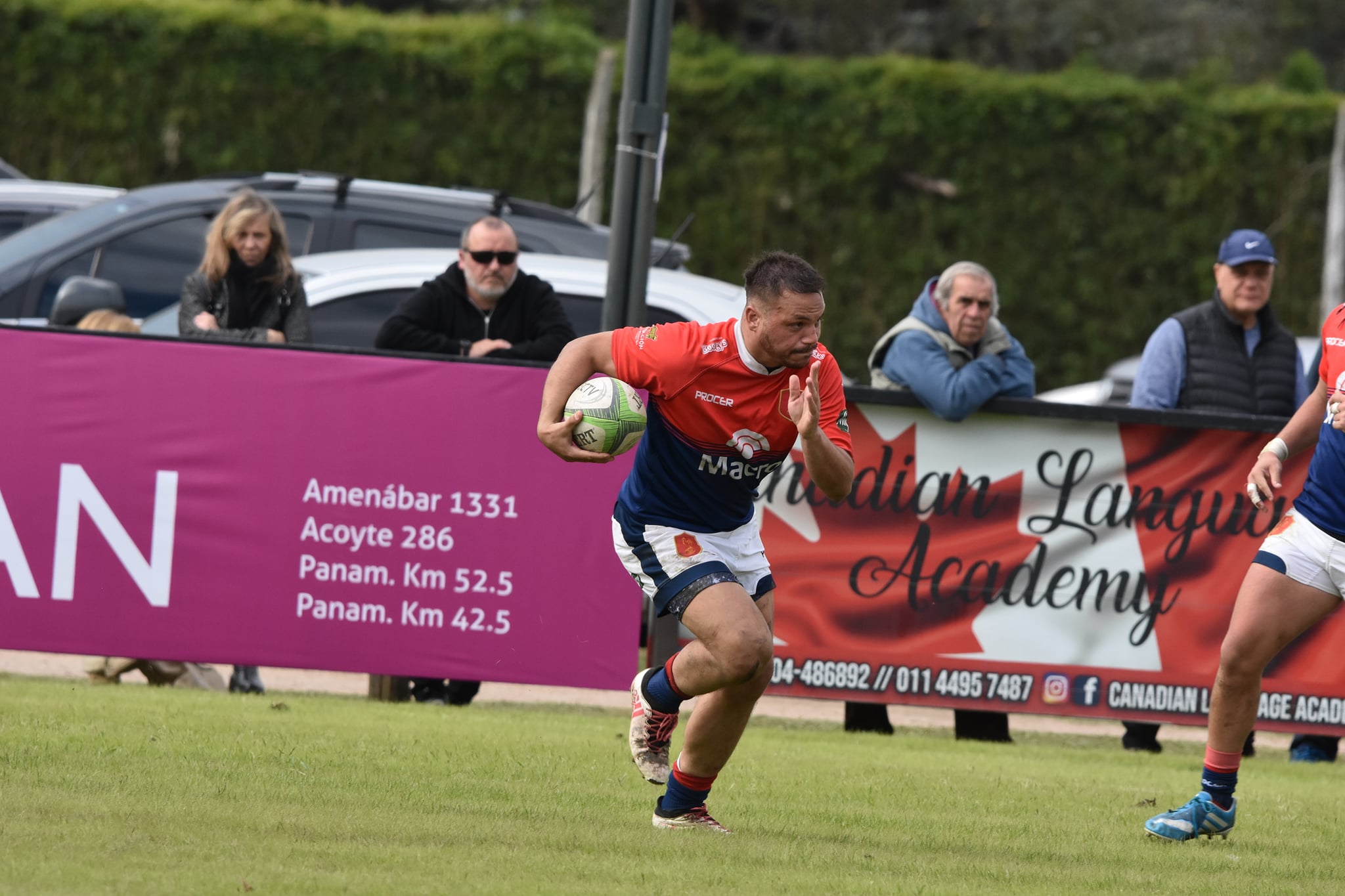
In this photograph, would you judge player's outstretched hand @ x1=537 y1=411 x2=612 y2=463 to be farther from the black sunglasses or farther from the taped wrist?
the black sunglasses

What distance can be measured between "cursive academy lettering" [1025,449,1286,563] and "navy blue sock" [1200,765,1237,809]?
3016mm

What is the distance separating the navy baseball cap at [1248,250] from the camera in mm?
9523

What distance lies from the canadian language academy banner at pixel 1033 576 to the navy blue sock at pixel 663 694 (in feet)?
10.9

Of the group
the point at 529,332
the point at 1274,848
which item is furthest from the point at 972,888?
the point at 529,332

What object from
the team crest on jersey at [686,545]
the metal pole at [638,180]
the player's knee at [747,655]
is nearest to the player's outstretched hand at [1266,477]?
the player's knee at [747,655]

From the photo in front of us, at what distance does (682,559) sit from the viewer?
246 inches

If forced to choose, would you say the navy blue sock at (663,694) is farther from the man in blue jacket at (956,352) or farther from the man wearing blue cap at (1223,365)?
the man wearing blue cap at (1223,365)

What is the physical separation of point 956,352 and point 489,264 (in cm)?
240

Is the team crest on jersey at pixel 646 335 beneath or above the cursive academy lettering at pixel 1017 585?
above

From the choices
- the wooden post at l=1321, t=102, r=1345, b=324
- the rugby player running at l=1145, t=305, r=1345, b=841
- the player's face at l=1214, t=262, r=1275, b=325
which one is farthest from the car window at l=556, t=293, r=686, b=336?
the wooden post at l=1321, t=102, r=1345, b=324

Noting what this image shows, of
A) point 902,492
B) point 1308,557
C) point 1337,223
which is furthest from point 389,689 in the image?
point 1337,223

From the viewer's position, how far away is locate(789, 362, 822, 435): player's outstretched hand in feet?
19.1

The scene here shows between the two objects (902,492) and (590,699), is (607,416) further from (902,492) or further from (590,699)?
(590,699)

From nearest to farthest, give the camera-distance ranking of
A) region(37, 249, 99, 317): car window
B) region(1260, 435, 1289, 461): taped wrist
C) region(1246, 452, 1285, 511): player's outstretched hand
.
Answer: region(1246, 452, 1285, 511): player's outstretched hand
region(1260, 435, 1289, 461): taped wrist
region(37, 249, 99, 317): car window
